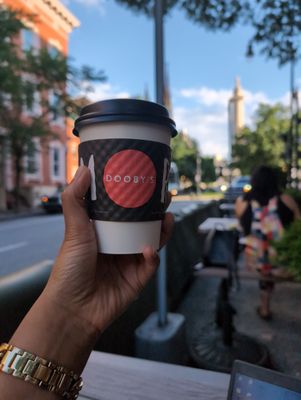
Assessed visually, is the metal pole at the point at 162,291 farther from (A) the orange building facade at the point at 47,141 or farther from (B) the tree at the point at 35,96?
(A) the orange building facade at the point at 47,141

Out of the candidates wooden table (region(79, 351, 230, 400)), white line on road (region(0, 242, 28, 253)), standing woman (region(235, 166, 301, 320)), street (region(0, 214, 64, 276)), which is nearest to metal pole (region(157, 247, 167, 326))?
standing woman (region(235, 166, 301, 320))

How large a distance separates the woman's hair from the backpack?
0.05 meters

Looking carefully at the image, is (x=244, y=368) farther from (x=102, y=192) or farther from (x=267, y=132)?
(x=267, y=132)

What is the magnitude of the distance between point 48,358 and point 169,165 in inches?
21.0

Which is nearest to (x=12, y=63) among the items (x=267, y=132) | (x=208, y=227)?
(x=208, y=227)

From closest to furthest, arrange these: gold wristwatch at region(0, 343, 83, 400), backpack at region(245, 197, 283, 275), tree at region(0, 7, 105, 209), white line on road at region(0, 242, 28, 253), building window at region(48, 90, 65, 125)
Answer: gold wristwatch at region(0, 343, 83, 400) < backpack at region(245, 197, 283, 275) < white line on road at region(0, 242, 28, 253) < tree at region(0, 7, 105, 209) < building window at region(48, 90, 65, 125)

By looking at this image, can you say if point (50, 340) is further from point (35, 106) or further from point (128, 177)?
point (35, 106)

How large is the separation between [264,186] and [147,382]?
8.45 ft

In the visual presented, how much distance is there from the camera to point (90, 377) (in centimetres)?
118

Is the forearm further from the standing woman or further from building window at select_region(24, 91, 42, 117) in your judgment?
building window at select_region(24, 91, 42, 117)

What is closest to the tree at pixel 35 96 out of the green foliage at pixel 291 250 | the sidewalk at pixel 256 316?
the sidewalk at pixel 256 316

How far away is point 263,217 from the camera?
3.36m

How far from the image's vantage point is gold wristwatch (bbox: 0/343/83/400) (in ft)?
2.46

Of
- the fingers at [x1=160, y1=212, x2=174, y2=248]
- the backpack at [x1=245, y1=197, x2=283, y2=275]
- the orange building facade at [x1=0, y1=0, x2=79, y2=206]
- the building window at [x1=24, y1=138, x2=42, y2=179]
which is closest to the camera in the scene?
the fingers at [x1=160, y1=212, x2=174, y2=248]
